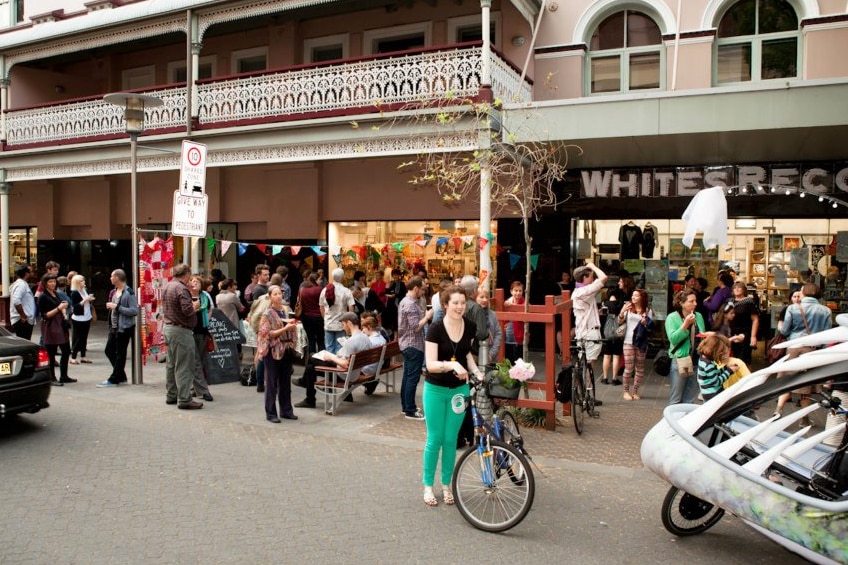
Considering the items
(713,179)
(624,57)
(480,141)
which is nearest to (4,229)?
(480,141)

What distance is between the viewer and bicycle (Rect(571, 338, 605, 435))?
8008 mm

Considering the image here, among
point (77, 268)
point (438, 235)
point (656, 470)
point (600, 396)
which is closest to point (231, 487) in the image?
point (656, 470)

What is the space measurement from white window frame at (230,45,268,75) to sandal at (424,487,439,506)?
45.3 feet

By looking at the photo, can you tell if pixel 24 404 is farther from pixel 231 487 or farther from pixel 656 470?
pixel 656 470

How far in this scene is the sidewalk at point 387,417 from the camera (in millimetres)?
7512

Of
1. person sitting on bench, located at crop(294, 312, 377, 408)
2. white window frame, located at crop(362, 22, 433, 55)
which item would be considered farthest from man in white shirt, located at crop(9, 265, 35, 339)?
white window frame, located at crop(362, 22, 433, 55)

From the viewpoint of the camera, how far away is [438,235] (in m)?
15.3

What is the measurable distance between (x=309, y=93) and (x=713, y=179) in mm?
7671

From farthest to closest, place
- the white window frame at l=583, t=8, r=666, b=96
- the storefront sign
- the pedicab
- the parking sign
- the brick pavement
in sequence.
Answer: the white window frame at l=583, t=8, r=666, b=96 → the storefront sign → the parking sign → the brick pavement → the pedicab

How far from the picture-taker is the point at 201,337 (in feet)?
33.8

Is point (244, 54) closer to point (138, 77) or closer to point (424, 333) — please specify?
point (138, 77)

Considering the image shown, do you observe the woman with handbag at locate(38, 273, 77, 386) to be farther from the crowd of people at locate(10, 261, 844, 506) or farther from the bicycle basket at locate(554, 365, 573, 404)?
the bicycle basket at locate(554, 365, 573, 404)

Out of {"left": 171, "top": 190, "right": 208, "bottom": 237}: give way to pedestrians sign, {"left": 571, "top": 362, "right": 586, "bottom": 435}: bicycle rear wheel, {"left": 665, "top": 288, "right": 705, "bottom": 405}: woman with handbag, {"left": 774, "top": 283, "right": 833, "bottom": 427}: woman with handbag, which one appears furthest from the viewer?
{"left": 171, "top": 190, "right": 208, "bottom": 237}: give way to pedestrians sign

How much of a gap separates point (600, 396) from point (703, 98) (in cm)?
479
